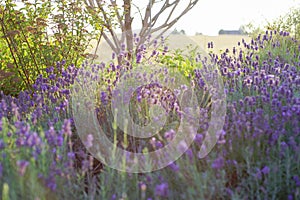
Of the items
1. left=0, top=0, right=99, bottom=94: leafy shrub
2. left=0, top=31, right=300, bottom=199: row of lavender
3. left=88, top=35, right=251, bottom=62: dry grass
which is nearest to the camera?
left=0, top=31, right=300, bottom=199: row of lavender

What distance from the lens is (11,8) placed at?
4.84 meters

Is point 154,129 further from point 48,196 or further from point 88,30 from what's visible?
point 88,30

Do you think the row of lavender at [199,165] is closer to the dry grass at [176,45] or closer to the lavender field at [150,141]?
the lavender field at [150,141]

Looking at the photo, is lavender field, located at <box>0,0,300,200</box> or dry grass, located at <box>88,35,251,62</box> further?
dry grass, located at <box>88,35,251,62</box>

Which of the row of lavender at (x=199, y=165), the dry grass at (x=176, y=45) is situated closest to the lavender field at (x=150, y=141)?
the row of lavender at (x=199, y=165)

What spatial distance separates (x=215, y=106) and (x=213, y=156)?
1.66ft

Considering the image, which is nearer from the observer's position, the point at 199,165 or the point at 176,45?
the point at 199,165

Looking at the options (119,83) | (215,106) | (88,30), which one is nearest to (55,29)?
(88,30)

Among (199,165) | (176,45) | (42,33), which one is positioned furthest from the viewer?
(176,45)

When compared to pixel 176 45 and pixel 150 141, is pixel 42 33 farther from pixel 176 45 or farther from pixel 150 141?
pixel 176 45

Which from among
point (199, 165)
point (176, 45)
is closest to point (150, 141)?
point (199, 165)

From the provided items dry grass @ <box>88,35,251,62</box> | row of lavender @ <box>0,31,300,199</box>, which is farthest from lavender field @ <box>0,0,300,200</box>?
dry grass @ <box>88,35,251,62</box>

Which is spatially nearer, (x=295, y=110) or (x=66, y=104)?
(x=295, y=110)

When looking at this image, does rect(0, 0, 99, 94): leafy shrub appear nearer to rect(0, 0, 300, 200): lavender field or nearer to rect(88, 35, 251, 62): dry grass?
rect(0, 0, 300, 200): lavender field
